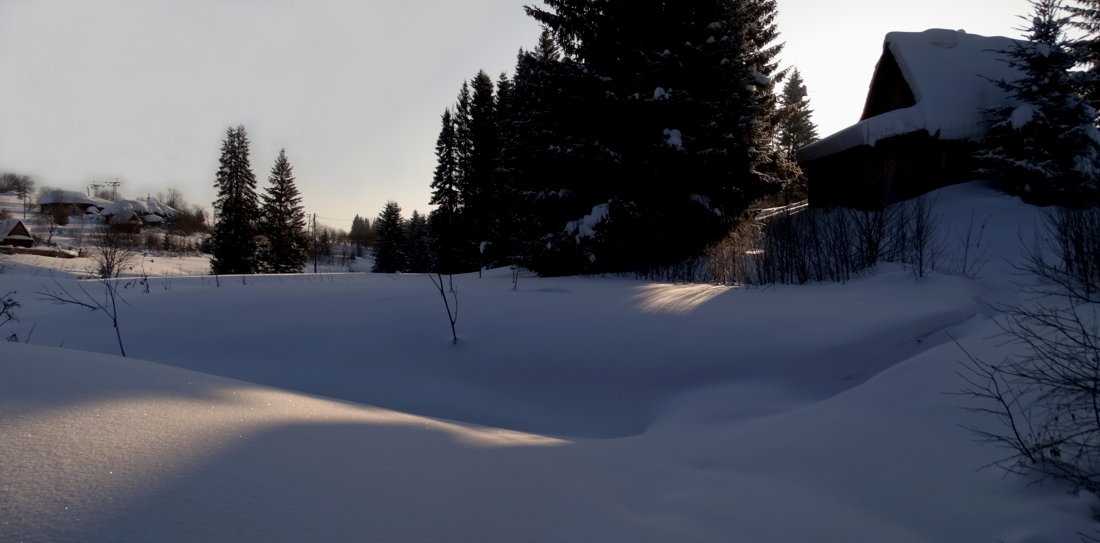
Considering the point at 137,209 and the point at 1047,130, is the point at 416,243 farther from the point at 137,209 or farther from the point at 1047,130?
the point at 137,209

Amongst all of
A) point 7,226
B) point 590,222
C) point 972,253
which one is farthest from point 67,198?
point 972,253

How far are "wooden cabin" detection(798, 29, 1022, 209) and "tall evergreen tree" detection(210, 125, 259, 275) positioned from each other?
35.2m

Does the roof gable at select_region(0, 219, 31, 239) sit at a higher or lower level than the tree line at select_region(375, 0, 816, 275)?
higher

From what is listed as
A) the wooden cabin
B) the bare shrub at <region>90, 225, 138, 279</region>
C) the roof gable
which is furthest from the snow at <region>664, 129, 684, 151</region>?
the roof gable

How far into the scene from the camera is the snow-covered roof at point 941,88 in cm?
1595

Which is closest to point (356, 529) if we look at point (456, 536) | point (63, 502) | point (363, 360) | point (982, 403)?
point (456, 536)

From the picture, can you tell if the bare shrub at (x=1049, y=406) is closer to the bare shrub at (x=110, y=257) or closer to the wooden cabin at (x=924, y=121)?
the wooden cabin at (x=924, y=121)

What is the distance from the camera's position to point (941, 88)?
54.1ft

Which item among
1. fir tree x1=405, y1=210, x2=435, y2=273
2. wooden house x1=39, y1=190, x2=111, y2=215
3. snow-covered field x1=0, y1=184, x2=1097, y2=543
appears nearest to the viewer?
snow-covered field x1=0, y1=184, x2=1097, y2=543

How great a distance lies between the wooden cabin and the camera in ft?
52.4

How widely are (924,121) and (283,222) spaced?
3903cm

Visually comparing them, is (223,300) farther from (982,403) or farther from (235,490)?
(982,403)

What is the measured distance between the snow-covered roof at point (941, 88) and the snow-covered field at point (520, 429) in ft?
39.5

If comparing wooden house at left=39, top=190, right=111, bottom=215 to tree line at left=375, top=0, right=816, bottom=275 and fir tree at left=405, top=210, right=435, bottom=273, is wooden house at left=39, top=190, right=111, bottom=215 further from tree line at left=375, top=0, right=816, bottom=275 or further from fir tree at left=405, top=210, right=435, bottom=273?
tree line at left=375, top=0, right=816, bottom=275
